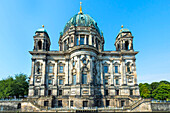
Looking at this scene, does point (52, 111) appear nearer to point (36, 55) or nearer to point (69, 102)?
point (69, 102)

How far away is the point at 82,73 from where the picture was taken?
39.9 metres

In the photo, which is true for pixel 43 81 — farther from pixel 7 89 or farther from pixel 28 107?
pixel 7 89

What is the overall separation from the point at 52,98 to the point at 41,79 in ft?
25.3

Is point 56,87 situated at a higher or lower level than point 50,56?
lower

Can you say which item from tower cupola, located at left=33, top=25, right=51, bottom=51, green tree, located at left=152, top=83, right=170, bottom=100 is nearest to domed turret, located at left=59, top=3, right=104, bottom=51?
tower cupola, located at left=33, top=25, right=51, bottom=51

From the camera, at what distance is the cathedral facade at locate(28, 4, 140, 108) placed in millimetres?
38469

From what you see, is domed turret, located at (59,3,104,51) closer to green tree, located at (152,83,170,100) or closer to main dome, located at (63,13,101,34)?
main dome, located at (63,13,101,34)

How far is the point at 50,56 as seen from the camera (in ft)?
148

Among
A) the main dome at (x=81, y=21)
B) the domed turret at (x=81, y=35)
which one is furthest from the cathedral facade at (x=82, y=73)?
the main dome at (x=81, y=21)

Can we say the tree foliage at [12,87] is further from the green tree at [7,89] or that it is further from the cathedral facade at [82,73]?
the cathedral facade at [82,73]

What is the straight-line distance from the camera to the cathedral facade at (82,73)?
1515 inches

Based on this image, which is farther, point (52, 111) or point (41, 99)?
point (41, 99)

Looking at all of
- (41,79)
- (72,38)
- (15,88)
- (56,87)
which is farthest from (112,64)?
(15,88)

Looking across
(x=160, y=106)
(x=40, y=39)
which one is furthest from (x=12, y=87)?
(x=160, y=106)
